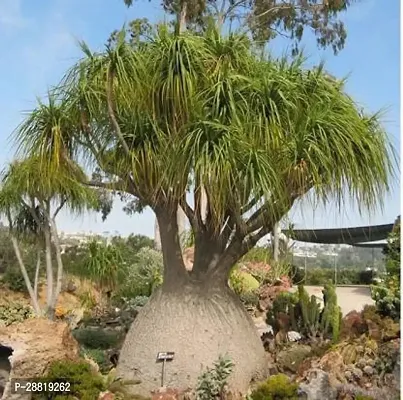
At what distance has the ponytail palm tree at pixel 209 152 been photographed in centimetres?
409

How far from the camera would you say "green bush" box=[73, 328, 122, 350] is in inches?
262

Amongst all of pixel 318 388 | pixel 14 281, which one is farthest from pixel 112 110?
pixel 14 281

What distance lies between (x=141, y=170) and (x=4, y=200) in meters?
3.34

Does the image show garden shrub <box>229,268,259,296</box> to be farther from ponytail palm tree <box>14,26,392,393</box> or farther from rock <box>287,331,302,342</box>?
ponytail palm tree <box>14,26,392,393</box>

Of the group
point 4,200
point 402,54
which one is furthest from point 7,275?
point 402,54

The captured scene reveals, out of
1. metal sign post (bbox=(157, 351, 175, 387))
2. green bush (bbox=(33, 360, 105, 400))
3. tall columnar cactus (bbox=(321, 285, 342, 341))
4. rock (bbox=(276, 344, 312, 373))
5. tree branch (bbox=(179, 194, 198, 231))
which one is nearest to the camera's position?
green bush (bbox=(33, 360, 105, 400))

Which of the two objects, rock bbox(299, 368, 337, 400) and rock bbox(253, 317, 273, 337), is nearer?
rock bbox(299, 368, 337, 400)

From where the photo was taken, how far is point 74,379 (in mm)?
4145

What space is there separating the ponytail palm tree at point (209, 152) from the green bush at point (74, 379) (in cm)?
54

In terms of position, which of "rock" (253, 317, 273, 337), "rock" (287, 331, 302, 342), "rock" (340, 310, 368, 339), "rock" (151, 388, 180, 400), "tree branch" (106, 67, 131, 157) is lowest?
"rock" (151, 388, 180, 400)

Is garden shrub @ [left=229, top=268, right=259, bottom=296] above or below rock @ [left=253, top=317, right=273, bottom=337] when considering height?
above

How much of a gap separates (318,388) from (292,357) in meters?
1.17

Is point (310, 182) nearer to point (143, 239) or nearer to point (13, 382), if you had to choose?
point (13, 382)

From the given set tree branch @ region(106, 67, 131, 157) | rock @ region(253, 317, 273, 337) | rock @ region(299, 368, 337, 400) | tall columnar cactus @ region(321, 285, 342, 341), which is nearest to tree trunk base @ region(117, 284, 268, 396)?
rock @ region(299, 368, 337, 400)
